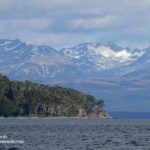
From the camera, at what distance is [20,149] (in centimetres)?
10600

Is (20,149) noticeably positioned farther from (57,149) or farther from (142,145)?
(142,145)

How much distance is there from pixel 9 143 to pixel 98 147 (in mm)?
14452

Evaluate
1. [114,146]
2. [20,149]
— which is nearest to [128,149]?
[114,146]

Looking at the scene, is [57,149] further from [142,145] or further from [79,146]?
[142,145]

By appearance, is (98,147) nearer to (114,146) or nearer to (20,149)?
(114,146)

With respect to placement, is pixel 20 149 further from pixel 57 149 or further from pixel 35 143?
pixel 35 143

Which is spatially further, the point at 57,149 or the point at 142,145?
the point at 142,145

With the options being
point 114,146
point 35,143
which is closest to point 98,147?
point 114,146

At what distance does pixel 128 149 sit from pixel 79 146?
933 cm

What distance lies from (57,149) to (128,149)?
1047 centimetres

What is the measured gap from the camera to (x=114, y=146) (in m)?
115

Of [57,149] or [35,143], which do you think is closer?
[57,149]

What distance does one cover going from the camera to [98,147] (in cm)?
11362

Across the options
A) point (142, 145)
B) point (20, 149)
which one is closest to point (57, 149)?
point (20, 149)
